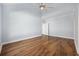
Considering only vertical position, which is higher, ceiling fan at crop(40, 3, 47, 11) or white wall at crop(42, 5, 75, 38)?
ceiling fan at crop(40, 3, 47, 11)

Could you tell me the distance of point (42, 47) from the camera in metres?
1.66

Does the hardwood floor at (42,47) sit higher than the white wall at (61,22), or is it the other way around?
the white wall at (61,22)

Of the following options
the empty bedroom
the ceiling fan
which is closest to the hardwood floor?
the empty bedroom

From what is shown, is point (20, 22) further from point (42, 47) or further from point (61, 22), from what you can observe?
point (61, 22)

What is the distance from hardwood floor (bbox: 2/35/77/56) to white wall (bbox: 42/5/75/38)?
0.09 meters

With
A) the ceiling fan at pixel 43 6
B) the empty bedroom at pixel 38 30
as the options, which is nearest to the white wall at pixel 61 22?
the empty bedroom at pixel 38 30

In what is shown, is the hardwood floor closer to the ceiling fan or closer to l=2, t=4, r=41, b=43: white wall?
l=2, t=4, r=41, b=43: white wall

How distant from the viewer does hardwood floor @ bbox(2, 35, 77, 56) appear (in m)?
1.63

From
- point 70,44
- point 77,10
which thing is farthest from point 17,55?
point 77,10

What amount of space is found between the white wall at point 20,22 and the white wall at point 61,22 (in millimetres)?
175

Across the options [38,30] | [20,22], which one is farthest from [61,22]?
[20,22]

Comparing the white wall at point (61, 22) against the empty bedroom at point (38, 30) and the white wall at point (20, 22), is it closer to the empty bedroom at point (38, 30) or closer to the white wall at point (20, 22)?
the empty bedroom at point (38, 30)

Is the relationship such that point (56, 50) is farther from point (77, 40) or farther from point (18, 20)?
point (18, 20)

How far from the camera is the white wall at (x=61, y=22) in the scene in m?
1.66
